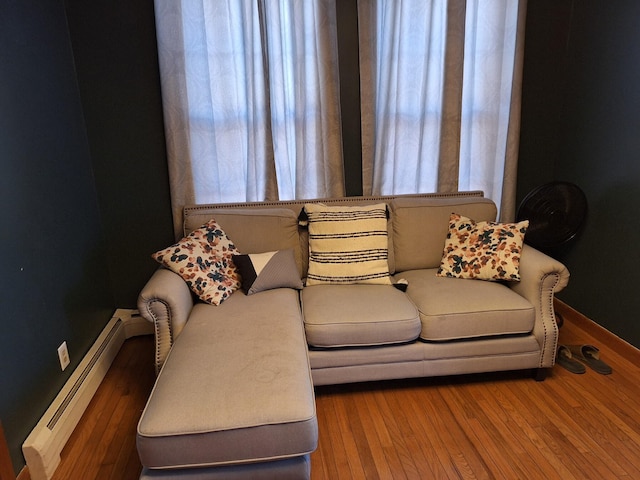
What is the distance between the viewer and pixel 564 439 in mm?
1817

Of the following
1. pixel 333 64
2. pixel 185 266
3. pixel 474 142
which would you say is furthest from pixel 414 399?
pixel 333 64

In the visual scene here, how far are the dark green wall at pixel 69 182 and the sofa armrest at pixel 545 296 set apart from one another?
2199mm

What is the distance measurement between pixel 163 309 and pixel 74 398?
60 centimetres

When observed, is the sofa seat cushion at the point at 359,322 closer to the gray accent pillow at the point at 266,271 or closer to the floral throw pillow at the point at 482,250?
the gray accent pillow at the point at 266,271

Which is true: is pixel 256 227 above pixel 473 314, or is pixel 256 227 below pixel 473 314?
above

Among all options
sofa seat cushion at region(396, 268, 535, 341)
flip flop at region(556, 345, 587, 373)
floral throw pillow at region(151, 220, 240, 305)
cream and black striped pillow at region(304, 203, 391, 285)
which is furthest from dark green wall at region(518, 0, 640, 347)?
floral throw pillow at region(151, 220, 240, 305)

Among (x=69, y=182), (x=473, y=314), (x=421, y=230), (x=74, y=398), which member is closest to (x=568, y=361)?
(x=473, y=314)

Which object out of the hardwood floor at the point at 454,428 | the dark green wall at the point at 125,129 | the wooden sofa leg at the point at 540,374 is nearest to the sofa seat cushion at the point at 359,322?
the hardwood floor at the point at 454,428

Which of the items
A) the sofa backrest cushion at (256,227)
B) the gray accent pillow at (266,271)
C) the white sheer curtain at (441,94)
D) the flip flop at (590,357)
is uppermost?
the white sheer curtain at (441,94)

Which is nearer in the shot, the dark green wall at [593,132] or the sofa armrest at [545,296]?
the sofa armrest at [545,296]

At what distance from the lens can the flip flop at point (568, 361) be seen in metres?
2.29

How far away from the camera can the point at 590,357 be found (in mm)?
2395

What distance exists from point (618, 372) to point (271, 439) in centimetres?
199

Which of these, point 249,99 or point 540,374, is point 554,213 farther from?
point 249,99
